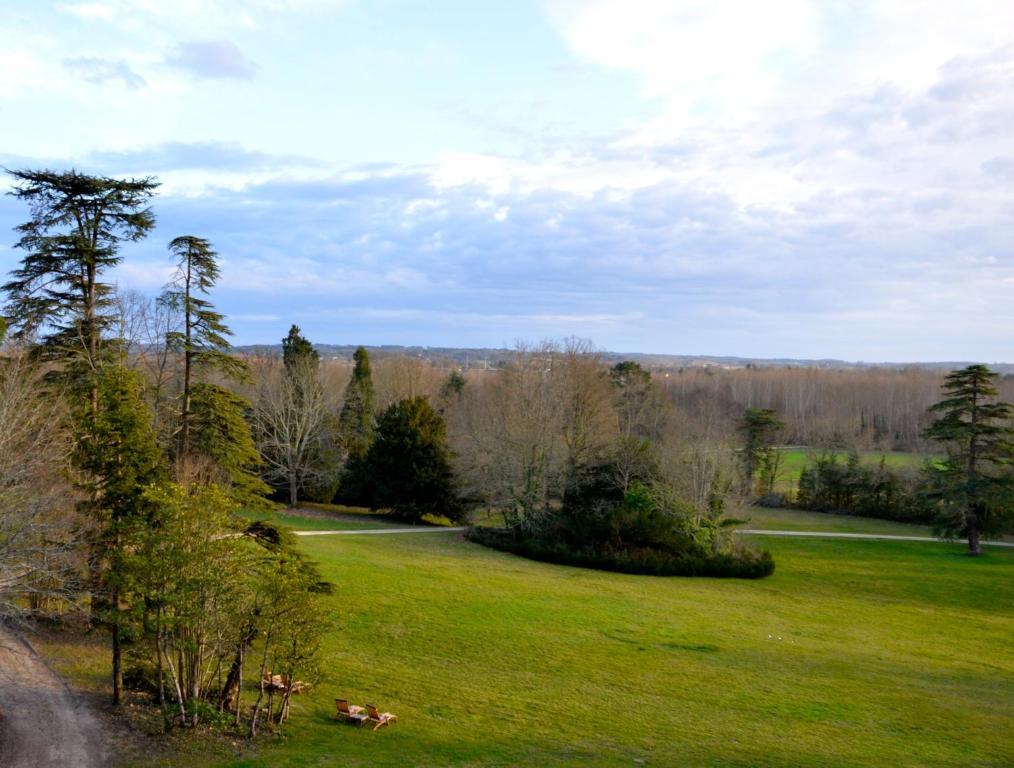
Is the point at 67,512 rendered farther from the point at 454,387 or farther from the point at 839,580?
the point at 454,387

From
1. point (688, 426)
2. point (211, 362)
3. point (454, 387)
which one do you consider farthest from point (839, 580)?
point (454, 387)

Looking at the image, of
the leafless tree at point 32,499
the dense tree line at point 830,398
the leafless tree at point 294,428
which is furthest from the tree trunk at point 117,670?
the dense tree line at point 830,398

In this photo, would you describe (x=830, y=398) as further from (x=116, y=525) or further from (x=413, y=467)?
(x=116, y=525)

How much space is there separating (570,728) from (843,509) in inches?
1712

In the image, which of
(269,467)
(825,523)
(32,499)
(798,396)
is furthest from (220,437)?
(798,396)

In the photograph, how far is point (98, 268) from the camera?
64.1ft

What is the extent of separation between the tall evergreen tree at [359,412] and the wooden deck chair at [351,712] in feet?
118

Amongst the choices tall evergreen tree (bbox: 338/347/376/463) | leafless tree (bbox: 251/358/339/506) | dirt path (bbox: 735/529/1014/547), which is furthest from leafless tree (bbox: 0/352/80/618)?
dirt path (bbox: 735/529/1014/547)

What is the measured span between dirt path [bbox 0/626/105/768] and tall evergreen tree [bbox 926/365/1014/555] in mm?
37561

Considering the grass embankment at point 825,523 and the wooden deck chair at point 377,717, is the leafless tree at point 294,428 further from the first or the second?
the wooden deck chair at point 377,717

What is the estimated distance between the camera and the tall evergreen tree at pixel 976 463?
36.7 m

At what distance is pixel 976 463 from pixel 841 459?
55.1 feet

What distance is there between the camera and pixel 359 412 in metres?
54.4

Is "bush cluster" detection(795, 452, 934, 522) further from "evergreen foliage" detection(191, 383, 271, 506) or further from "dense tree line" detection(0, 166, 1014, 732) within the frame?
"evergreen foliage" detection(191, 383, 271, 506)
